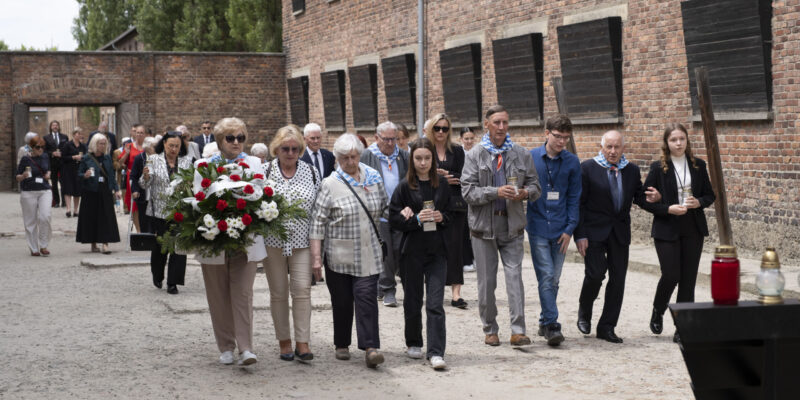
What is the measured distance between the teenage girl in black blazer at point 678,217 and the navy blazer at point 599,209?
23 centimetres

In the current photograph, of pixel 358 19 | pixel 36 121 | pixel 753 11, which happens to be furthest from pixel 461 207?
pixel 36 121

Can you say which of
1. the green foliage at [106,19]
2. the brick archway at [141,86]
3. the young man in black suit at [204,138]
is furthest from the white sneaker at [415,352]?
the green foliage at [106,19]

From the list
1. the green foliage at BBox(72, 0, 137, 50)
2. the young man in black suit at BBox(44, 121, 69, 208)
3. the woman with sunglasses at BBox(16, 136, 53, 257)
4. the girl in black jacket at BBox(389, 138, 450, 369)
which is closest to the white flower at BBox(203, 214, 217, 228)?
the girl in black jacket at BBox(389, 138, 450, 369)

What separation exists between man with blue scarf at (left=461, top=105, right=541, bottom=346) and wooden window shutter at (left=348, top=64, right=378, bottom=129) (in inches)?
663

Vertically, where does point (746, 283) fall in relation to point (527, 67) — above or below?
below

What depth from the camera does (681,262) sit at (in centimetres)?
843

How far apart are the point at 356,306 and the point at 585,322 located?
84.6 inches

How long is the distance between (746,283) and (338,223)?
5.35 metres

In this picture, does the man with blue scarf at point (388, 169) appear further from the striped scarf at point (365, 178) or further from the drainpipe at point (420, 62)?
the drainpipe at point (420, 62)

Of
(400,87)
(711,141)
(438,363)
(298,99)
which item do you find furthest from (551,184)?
(298,99)

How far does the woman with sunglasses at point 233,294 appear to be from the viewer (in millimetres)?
7309

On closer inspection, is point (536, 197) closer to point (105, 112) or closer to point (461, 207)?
point (461, 207)

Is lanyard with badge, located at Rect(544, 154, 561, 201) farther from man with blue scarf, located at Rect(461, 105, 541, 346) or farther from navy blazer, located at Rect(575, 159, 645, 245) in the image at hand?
navy blazer, located at Rect(575, 159, 645, 245)

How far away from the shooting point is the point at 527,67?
18.0m
